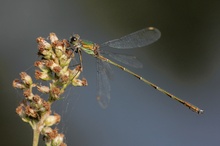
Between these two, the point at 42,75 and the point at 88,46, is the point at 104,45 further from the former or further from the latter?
the point at 42,75

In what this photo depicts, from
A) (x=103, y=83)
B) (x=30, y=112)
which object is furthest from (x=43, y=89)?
(x=103, y=83)

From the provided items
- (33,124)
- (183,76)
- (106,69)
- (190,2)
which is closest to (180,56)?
(183,76)

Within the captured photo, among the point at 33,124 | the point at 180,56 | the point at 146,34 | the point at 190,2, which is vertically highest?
the point at 190,2

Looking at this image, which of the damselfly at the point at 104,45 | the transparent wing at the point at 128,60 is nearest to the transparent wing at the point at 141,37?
the damselfly at the point at 104,45

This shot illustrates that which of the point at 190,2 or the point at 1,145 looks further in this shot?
the point at 190,2

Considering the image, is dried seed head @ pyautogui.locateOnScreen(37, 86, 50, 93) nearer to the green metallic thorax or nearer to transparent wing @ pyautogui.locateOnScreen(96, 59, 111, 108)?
the green metallic thorax

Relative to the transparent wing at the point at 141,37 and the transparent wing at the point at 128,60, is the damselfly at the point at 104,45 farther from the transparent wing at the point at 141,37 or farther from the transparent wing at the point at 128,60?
the transparent wing at the point at 128,60

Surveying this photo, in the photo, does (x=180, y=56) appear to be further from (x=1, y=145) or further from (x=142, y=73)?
(x=1, y=145)
